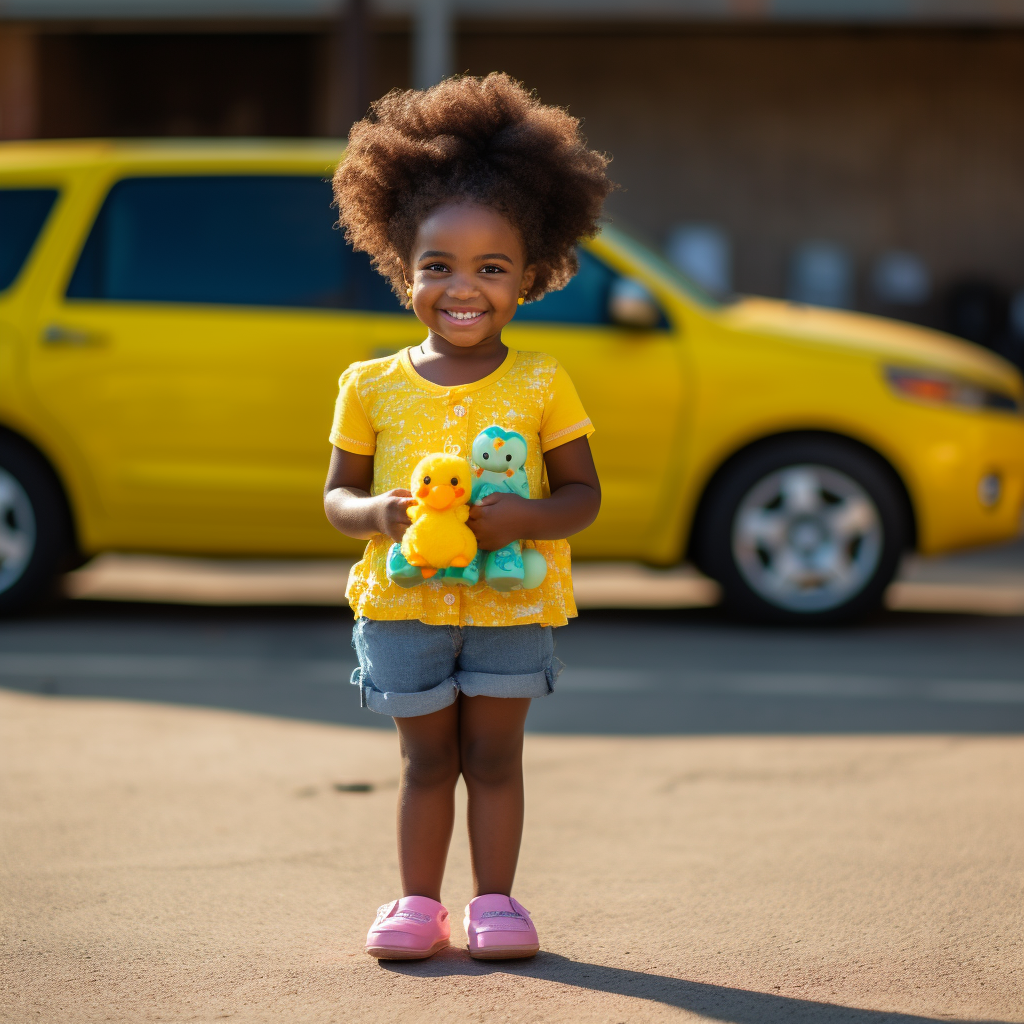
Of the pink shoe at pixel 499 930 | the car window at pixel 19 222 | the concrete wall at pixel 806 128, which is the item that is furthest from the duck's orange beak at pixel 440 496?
the concrete wall at pixel 806 128

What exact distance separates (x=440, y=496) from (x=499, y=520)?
0.40 ft

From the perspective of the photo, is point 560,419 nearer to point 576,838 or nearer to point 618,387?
point 576,838

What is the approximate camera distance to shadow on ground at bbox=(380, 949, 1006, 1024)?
8.57 feet

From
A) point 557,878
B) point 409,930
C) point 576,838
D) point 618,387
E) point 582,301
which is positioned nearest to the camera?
point 409,930

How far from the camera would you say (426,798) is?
2.92m

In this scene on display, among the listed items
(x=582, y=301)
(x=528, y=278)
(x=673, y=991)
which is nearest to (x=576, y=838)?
(x=673, y=991)

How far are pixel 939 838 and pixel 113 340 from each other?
4022mm

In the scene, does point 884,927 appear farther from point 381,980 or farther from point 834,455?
point 834,455

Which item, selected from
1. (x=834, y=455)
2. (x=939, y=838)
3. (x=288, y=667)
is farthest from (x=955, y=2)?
(x=939, y=838)

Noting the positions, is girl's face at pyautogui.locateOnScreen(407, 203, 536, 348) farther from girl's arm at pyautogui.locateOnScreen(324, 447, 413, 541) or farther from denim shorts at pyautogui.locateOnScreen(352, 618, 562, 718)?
denim shorts at pyautogui.locateOnScreen(352, 618, 562, 718)

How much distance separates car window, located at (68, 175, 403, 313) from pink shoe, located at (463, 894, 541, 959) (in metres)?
3.89

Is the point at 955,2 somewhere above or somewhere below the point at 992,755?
above

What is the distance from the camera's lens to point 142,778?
4215mm

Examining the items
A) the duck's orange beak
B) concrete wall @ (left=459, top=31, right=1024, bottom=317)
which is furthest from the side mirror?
concrete wall @ (left=459, top=31, right=1024, bottom=317)
